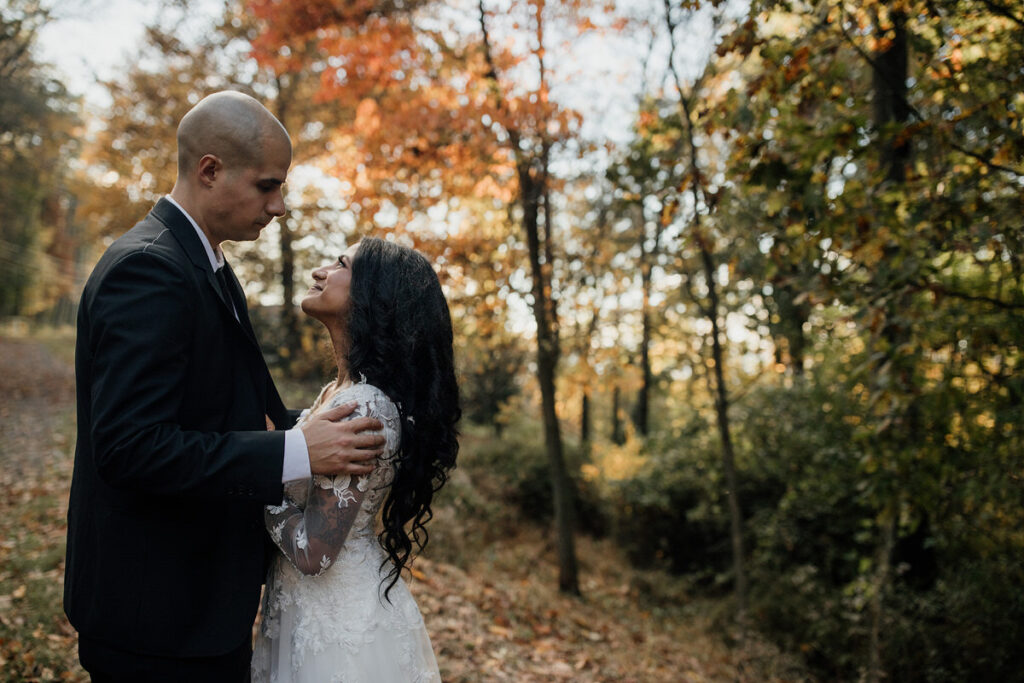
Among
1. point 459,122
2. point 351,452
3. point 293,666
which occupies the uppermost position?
point 459,122

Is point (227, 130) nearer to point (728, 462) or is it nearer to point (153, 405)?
point (153, 405)

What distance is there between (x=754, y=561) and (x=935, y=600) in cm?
254

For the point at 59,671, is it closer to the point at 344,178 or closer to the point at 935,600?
the point at 344,178

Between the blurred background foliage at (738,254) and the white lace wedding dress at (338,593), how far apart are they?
7.76 feet

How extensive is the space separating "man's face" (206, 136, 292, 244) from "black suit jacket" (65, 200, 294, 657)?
11cm

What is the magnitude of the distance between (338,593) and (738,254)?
6.24 meters

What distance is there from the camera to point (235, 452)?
1.59 metres

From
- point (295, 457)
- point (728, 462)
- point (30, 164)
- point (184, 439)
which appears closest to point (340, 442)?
point (295, 457)

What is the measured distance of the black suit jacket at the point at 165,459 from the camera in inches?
58.9

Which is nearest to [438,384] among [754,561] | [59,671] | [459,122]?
[59,671]

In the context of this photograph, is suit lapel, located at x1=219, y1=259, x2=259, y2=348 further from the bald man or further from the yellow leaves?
the yellow leaves

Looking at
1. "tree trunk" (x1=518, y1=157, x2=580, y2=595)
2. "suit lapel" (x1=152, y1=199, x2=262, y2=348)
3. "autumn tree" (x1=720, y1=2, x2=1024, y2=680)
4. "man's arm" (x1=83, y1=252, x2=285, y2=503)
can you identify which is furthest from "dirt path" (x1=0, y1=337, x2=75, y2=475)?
"autumn tree" (x1=720, y1=2, x2=1024, y2=680)

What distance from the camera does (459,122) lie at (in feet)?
20.5

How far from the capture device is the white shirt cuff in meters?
1.66
